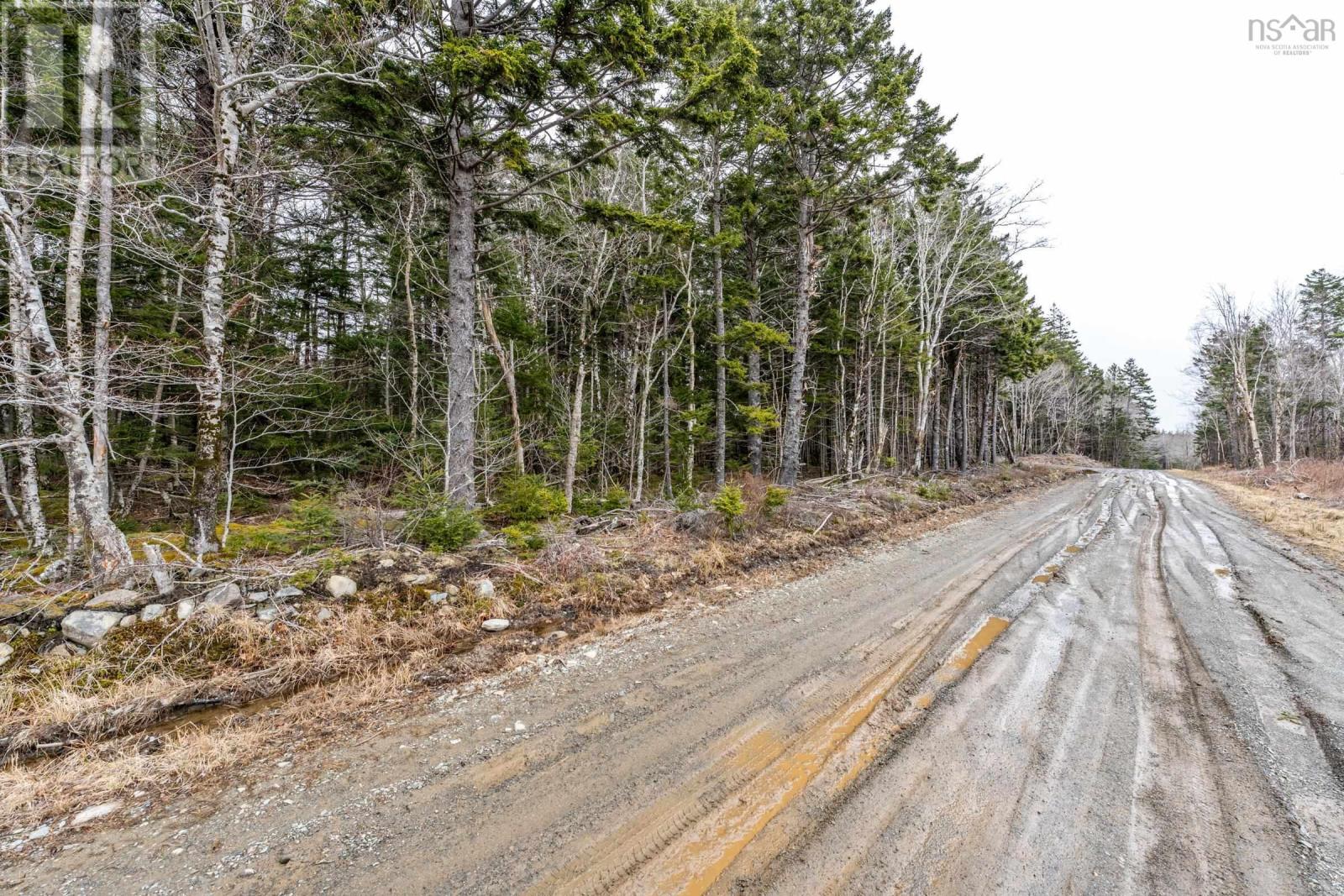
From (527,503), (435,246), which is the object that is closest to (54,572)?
(527,503)

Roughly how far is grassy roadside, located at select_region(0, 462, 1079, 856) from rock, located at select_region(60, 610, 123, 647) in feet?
0.62

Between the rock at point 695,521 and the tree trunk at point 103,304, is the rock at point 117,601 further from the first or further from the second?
the rock at point 695,521

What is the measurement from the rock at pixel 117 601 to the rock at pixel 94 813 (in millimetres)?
2486

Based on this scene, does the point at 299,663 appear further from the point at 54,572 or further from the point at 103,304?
the point at 103,304

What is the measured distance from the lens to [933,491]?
13766mm

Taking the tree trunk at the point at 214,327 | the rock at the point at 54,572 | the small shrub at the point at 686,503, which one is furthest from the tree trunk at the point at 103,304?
the small shrub at the point at 686,503

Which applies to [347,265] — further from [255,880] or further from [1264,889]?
[1264,889]

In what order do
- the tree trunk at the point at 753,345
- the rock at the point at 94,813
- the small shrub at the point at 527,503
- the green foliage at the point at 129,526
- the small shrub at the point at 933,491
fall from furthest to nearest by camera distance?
the small shrub at the point at 933,491 < the tree trunk at the point at 753,345 < the green foliage at the point at 129,526 < the small shrub at the point at 527,503 < the rock at the point at 94,813

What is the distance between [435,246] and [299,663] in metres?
12.3

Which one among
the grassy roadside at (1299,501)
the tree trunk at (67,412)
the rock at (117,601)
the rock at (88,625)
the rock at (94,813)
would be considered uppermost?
the tree trunk at (67,412)

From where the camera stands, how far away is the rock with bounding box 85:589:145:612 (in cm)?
411

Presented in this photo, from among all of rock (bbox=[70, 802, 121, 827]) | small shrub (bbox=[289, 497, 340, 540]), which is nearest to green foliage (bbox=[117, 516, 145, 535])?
small shrub (bbox=[289, 497, 340, 540])

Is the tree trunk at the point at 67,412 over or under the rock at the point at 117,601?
over

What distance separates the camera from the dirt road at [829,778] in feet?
6.92
